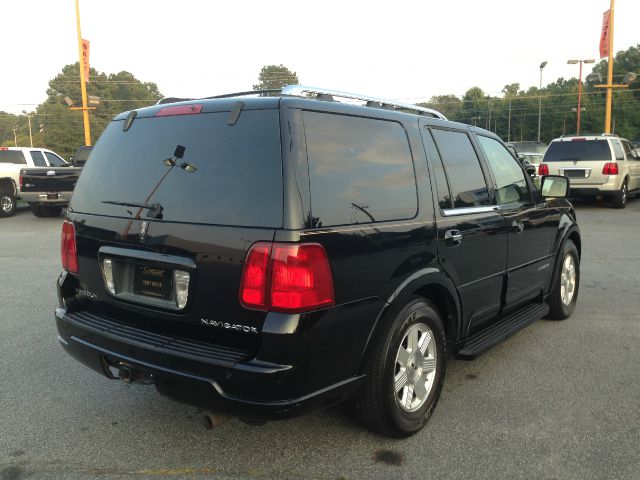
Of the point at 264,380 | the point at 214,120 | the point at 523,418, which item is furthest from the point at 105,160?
the point at 523,418

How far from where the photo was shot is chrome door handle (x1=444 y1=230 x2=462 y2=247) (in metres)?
3.39

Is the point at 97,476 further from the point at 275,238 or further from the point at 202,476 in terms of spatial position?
the point at 275,238

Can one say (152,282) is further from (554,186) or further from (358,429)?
(554,186)

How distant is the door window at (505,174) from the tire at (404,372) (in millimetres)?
1404

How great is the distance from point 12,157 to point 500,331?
16.9 m

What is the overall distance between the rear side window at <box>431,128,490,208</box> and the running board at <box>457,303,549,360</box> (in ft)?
3.10

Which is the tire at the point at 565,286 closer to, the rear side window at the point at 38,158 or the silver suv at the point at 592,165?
the silver suv at the point at 592,165

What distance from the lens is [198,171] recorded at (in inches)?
110

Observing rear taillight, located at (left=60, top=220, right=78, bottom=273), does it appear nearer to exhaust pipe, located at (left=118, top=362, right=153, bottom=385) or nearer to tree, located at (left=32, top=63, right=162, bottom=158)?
exhaust pipe, located at (left=118, top=362, right=153, bottom=385)

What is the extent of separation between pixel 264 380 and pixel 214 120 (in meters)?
1.32

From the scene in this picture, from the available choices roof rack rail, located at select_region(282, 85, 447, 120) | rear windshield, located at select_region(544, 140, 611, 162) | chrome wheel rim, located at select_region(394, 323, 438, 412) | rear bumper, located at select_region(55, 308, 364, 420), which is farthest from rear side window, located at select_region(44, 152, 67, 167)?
chrome wheel rim, located at select_region(394, 323, 438, 412)

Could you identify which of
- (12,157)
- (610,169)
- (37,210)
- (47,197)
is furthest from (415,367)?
(12,157)

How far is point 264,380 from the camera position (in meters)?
2.47

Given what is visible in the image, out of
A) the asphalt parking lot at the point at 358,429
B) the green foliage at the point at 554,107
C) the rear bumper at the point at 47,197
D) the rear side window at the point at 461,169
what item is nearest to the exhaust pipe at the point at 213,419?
the asphalt parking lot at the point at 358,429
